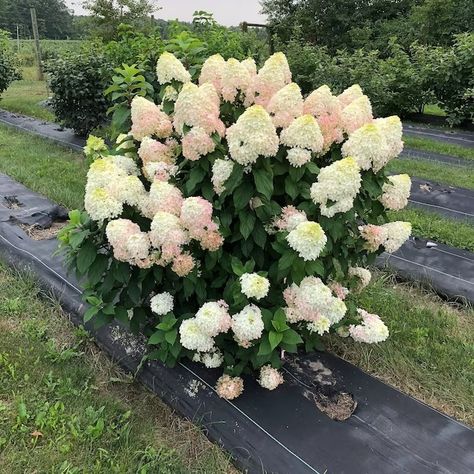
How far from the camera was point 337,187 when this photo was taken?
5.38ft

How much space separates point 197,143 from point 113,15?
1248 centimetres

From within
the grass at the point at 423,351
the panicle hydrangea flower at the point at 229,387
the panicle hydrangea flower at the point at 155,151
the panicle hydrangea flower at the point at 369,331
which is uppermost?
the panicle hydrangea flower at the point at 155,151

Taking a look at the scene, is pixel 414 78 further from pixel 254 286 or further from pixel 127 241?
pixel 127 241

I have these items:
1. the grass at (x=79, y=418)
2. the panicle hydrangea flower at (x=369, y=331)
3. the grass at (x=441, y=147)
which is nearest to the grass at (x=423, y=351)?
the panicle hydrangea flower at (x=369, y=331)

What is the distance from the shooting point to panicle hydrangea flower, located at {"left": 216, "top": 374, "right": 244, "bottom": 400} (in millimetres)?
1974

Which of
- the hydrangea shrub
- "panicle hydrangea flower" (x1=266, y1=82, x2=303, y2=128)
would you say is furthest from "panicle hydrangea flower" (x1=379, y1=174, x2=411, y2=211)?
"panicle hydrangea flower" (x1=266, y1=82, x2=303, y2=128)

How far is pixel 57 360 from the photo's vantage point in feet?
7.64

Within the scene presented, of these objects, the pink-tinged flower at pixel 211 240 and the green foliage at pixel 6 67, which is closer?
the pink-tinged flower at pixel 211 240

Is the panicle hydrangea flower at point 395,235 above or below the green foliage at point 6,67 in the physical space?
above

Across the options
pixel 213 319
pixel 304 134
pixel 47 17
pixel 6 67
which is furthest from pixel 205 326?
pixel 47 17

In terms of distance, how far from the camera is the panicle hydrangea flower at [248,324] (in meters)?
1.78

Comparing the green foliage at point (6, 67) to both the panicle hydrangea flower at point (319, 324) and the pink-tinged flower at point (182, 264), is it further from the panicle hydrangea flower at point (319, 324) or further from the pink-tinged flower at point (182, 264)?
the panicle hydrangea flower at point (319, 324)

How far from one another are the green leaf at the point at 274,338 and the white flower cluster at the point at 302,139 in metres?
0.62

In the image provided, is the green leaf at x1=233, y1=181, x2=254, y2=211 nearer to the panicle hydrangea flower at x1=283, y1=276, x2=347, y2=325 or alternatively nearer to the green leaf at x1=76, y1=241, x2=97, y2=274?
the panicle hydrangea flower at x1=283, y1=276, x2=347, y2=325
